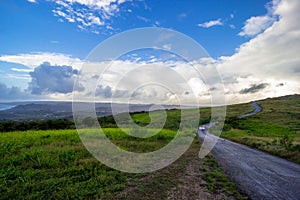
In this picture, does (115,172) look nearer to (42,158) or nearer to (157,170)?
(157,170)

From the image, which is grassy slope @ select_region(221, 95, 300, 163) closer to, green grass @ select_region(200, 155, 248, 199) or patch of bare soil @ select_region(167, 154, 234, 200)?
green grass @ select_region(200, 155, 248, 199)

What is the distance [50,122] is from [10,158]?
2924 cm

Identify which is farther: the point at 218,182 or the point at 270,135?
the point at 270,135

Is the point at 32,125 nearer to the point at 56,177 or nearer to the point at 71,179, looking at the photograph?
the point at 56,177

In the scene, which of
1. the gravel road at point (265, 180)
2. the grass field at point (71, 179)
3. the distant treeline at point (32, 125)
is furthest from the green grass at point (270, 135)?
the distant treeline at point (32, 125)

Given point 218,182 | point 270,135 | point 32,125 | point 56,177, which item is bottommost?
point 270,135

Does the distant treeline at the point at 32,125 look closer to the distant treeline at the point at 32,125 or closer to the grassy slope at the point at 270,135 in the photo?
the distant treeline at the point at 32,125

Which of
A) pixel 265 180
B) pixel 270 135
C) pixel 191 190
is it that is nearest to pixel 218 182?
pixel 191 190

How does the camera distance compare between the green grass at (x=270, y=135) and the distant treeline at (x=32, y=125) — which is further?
the distant treeline at (x=32, y=125)

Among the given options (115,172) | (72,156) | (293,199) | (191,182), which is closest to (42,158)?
(72,156)

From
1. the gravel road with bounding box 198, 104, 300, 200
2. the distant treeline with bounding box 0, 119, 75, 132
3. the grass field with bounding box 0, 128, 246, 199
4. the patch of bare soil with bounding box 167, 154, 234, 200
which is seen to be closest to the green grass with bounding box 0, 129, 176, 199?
the grass field with bounding box 0, 128, 246, 199

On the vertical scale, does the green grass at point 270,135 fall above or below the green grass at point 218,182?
below

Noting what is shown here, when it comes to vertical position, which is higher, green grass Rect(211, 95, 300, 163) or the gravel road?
the gravel road

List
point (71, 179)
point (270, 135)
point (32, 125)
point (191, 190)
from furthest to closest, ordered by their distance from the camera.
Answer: point (270, 135) → point (32, 125) → point (71, 179) → point (191, 190)
